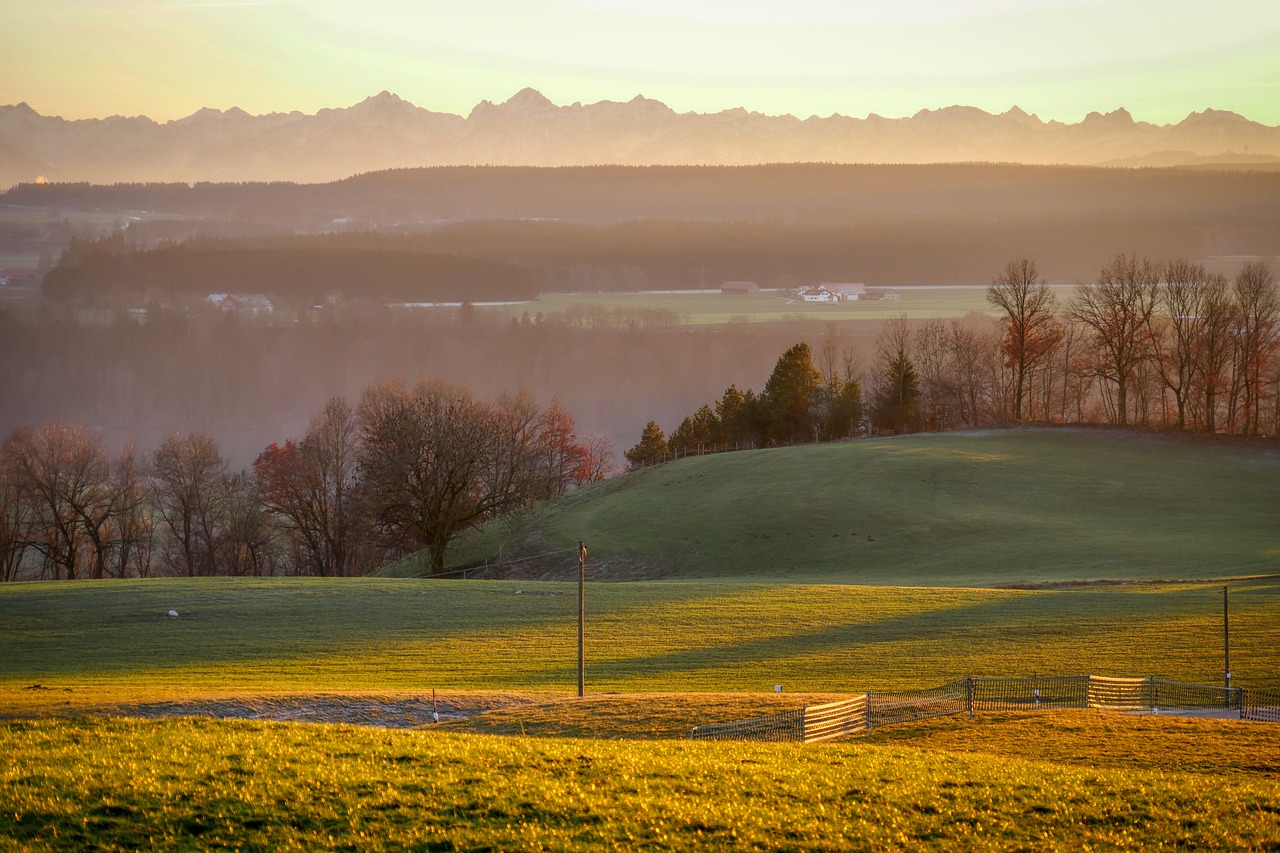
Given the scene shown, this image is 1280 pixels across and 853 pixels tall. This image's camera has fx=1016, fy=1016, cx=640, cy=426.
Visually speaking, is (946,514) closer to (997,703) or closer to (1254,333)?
(997,703)

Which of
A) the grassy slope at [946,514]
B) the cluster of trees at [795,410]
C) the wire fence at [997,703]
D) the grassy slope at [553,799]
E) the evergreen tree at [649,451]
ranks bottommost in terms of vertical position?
the wire fence at [997,703]

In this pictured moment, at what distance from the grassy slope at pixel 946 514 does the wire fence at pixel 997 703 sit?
24151 mm

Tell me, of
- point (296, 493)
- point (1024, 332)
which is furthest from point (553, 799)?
point (1024, 332)

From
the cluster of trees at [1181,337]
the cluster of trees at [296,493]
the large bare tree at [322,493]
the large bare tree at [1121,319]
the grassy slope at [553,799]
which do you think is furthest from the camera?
the large bare tree at [1121,319]

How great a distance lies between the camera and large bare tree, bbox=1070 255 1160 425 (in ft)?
355

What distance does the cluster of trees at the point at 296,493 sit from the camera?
80.4 meters

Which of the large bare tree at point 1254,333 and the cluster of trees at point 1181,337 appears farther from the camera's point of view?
the cluster of trees at point 1181,337

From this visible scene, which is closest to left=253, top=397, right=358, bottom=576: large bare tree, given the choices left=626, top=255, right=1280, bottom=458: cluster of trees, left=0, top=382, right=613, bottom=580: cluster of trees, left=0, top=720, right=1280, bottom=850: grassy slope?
left=0, top=382, right=613, bottom=580: cluster of trees

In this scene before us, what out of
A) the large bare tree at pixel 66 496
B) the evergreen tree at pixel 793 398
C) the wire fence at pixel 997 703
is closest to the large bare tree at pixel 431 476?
the large bare tree at pixel 66 496

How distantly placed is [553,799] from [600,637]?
29.2 m

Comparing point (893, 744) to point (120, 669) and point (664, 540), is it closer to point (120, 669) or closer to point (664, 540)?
point (120, 669)

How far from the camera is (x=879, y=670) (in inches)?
1470

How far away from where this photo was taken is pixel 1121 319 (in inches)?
4299

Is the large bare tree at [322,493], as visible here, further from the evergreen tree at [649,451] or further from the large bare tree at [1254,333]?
the large bare tree at [1254,333]
